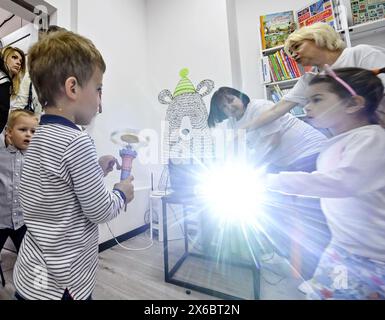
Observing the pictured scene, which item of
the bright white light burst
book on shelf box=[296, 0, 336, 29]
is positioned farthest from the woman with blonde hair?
book on shelf box=[296, 0, 336, 29]

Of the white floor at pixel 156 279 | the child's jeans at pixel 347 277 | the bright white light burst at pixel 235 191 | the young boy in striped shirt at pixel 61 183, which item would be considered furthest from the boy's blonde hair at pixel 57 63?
A: the white floor at pixel 156 279

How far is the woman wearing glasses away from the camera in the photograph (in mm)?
388

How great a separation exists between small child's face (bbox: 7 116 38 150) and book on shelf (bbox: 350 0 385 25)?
1513mm

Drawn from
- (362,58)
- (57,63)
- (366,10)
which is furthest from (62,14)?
(366,10)

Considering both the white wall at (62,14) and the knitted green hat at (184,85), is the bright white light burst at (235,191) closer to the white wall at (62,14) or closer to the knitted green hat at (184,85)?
the knitted green hat at (184,85)

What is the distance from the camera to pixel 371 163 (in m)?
0.35

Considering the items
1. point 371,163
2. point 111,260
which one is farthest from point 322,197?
point 111,260

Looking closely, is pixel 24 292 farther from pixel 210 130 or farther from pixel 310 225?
pixel 210 130

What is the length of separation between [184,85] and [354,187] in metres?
1.03

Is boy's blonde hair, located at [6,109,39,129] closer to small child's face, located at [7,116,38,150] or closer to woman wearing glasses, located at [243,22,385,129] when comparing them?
small child's face, located at [7,116,38,150]

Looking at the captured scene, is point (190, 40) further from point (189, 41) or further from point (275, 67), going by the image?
point (275, 67)

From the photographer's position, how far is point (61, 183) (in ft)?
1.23

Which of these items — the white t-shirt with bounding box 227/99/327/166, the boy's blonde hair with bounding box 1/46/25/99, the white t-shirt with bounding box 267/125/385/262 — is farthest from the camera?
the boy's blonde hair with bounding box 1/46/25/99

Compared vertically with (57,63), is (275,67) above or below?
above
